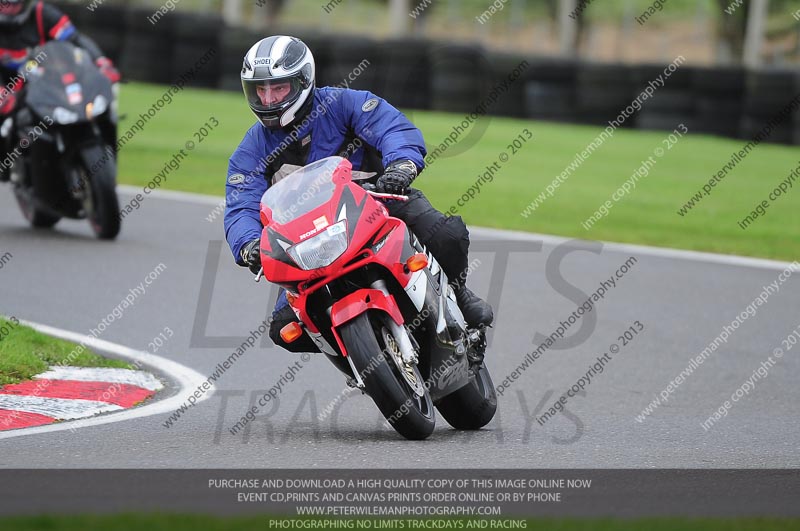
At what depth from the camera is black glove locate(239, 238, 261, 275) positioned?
19.2ft

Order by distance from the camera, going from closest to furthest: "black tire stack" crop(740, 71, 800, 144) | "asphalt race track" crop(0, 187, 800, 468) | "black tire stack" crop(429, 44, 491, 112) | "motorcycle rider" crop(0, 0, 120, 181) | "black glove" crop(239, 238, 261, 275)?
1. "asphalt race track" crop(0, 187, 800, 468)
2. "black glove" crop(239, 238, 261, 275)
3. "motorcycle rider" crop(0, 0, 120, 181)
4. "black tire stack" crop(740, 71, 800, 144)
5. "black tire stack" crop(429, 44, 491, 112)

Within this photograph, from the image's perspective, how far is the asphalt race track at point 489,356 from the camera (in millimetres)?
5672

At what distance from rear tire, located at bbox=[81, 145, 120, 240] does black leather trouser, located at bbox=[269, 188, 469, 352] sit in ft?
17.0

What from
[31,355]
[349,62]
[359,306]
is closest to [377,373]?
[359,306]

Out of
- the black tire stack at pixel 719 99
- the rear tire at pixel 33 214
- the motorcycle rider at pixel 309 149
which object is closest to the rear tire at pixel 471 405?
the motorcycle rider at pixel 309 149

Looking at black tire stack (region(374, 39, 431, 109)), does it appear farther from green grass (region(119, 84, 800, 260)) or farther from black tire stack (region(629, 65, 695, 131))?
black tire stack (region(629, 65, 695, 131))

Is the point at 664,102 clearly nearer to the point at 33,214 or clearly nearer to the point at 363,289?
the point at 33,214

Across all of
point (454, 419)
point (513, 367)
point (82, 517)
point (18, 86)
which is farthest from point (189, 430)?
point (18, 86)

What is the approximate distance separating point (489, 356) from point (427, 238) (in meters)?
2.58

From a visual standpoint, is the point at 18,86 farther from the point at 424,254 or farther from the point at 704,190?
the point at 704,190

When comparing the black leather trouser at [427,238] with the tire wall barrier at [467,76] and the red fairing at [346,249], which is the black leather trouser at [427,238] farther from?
the tire wall barrier at [467,76]

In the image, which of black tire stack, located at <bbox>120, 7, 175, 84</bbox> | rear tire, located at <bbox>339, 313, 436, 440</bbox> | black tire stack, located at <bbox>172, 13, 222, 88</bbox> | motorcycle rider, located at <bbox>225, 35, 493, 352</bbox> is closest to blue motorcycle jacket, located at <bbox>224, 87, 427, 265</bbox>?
motorcycle rider, located at <bbox>225, 35, 493, 352</bbox>

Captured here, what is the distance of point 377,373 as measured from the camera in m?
5.44

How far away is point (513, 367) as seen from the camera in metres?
8.35
